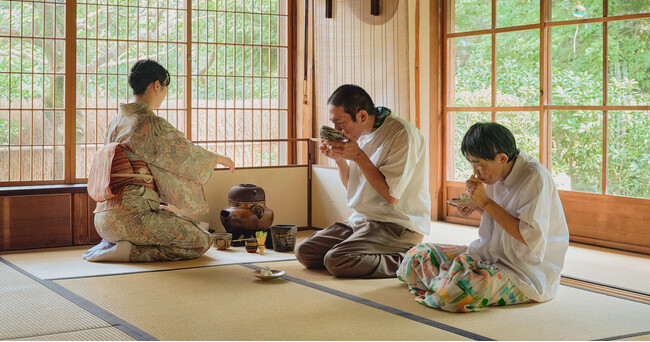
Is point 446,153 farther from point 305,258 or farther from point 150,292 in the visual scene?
point 150,292

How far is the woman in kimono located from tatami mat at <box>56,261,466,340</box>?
1.55 feet

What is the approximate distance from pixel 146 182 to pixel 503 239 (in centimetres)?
218

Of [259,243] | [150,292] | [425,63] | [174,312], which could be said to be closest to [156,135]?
[259,243]

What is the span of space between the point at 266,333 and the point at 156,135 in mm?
2013

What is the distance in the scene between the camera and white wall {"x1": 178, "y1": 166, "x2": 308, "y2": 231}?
5.45 meters

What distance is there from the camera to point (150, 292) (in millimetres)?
3459

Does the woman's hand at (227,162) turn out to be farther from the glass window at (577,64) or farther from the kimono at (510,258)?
the glass window at (577,64)

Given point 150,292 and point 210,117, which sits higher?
point 210,117

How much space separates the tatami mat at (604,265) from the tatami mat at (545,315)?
1.43 feet

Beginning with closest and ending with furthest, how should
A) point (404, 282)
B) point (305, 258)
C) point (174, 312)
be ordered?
point (174, 312)
point (404, 282)
point (305, 258)

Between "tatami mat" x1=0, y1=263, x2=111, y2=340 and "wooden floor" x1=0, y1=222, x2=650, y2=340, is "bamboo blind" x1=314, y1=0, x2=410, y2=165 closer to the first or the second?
"wooden floor" x1=0, y1=222, x2=650, y2=340

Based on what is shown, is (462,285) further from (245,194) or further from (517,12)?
(517,12)

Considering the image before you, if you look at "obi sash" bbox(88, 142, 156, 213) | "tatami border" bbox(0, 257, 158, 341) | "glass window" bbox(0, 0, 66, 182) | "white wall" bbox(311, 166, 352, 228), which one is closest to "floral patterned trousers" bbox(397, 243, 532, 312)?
"tatami border" bbox(0, 257, 158, 341)

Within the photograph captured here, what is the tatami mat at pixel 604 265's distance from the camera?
12.8 feet
